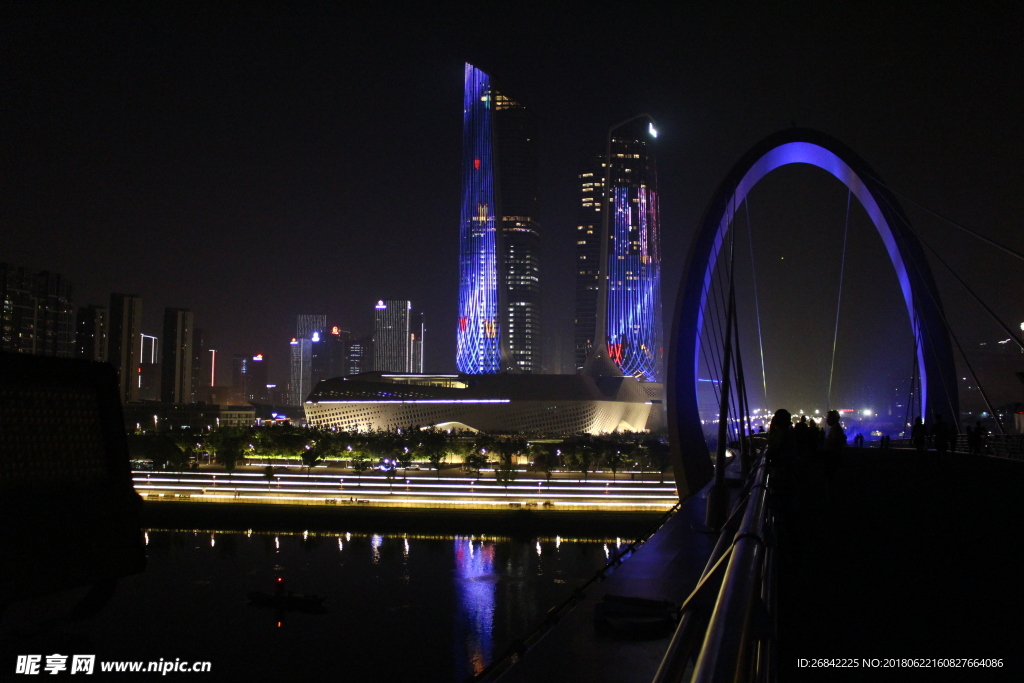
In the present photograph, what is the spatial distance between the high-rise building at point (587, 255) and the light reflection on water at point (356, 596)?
78802 millimetres

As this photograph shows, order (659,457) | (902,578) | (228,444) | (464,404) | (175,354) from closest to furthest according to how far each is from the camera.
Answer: (902,578)
(659,457)
(228,444)
(464,404)
(175,354)

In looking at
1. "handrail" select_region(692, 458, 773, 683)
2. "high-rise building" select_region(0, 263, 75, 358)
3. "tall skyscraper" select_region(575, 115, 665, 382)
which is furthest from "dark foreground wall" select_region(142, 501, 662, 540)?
"tall skyscraper" select_region(575, 115, 665, 382)

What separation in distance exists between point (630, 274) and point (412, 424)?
33399mm

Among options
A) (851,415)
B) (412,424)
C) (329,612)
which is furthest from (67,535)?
(851,415)

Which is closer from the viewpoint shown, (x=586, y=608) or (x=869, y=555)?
(x=586, y=608)

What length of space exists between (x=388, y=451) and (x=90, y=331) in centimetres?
1787

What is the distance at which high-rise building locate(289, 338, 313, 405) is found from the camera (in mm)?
187500

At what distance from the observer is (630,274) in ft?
288

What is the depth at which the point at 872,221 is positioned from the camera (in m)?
23.6

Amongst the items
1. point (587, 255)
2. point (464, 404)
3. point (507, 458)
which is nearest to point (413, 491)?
point (507, 458)

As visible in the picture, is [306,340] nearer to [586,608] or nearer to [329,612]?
[329,612]

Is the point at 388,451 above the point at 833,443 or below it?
below

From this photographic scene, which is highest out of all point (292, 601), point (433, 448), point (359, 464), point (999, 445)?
point (999, 445)

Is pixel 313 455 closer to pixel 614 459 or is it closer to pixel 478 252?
pixel 614 459
